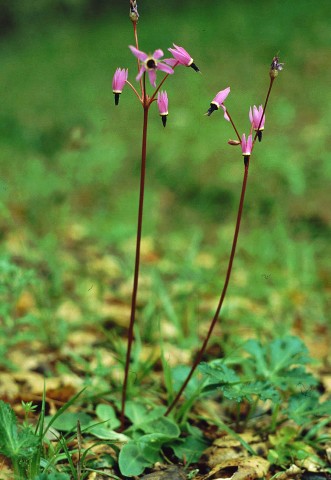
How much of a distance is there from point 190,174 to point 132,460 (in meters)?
3.00

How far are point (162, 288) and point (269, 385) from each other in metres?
1.31

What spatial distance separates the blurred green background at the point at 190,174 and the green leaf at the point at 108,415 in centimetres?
87

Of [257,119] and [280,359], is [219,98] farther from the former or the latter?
[280,359]

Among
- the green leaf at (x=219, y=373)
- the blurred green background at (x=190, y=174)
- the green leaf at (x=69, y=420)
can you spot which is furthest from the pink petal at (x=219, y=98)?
the blurred green background at (x=190, y=174)

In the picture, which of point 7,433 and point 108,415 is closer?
point 7,433

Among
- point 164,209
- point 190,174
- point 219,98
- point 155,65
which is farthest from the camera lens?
point 190,174

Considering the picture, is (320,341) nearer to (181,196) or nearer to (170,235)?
(170,235)

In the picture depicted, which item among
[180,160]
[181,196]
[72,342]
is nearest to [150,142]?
[180,160]

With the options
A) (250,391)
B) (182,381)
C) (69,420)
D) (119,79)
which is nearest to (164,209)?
(182,381)

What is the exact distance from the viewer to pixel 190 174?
4.48 metres

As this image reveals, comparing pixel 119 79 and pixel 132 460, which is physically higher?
pixel 119 79

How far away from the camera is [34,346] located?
2607mm

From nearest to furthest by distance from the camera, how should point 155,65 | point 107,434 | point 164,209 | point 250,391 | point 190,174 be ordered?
1. point 155,65
2. point 250,391
3. point 107,434
4. point 164,209
5. point 190,174

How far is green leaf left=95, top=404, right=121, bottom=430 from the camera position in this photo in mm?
1926
